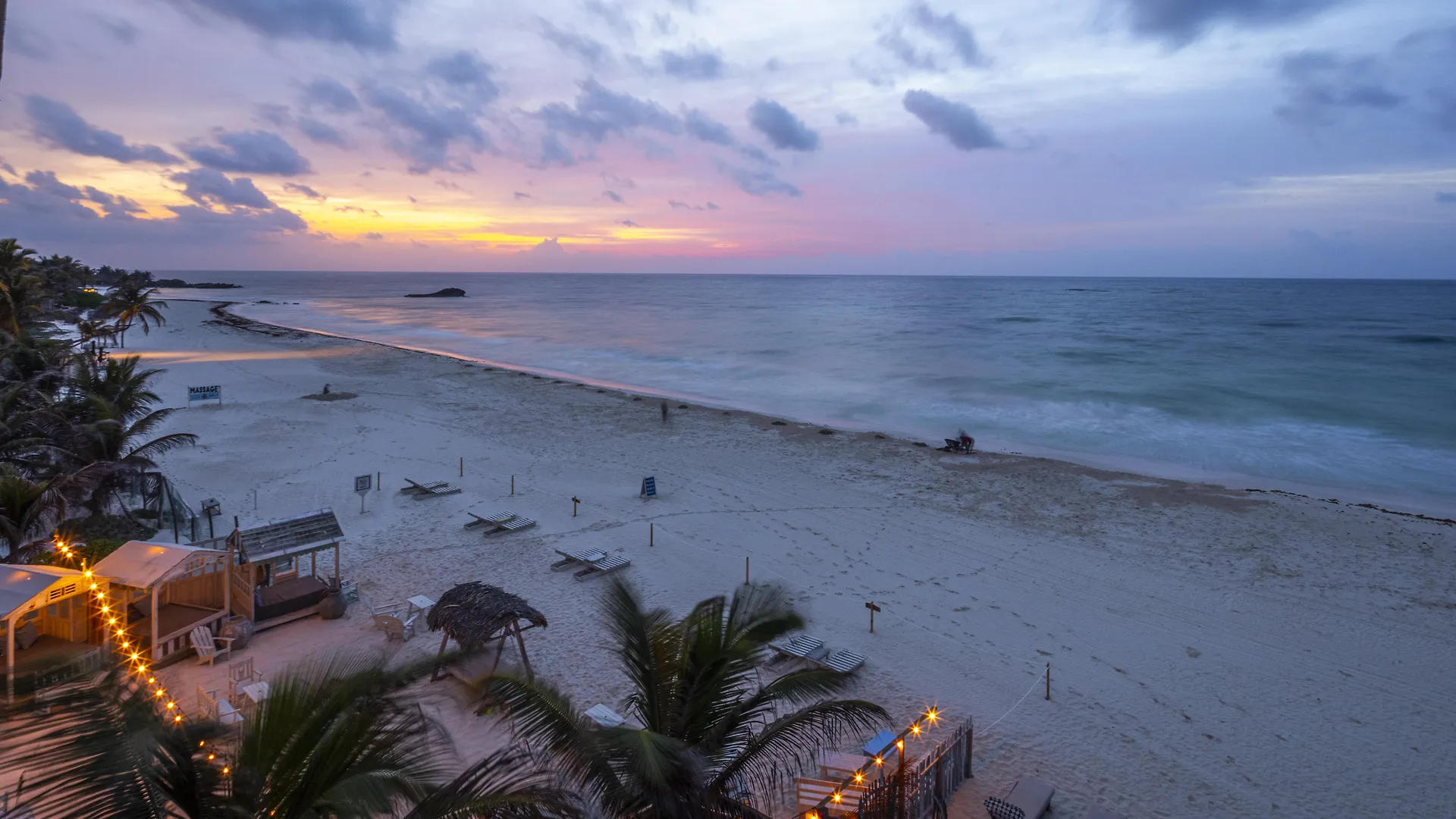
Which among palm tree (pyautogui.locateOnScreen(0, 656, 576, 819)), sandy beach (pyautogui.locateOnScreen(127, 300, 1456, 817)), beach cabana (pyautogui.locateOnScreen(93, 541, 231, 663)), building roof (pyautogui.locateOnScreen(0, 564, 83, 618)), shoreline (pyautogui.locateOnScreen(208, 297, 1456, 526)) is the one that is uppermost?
palm tree (pyautogui.locateOnScreen(0, 656, 576, 819))

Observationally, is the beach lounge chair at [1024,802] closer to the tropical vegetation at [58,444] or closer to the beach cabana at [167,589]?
the beach cabana at [167,589]

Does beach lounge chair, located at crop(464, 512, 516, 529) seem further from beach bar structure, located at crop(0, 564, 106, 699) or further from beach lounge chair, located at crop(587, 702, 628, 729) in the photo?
beach lounge chair, located at crop(587, 702, 628, 729)

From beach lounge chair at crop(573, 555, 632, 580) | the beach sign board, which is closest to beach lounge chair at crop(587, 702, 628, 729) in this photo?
beach lounge chair at crop(573, 555, 632, 580)

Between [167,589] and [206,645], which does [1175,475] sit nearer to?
[206,645]

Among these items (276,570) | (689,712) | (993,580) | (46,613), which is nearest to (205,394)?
(276,570)

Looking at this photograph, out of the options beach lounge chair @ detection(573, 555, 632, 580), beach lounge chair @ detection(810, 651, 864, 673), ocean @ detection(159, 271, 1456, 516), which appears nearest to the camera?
beach lounge chair @ detection(810, 651, 864, 673)

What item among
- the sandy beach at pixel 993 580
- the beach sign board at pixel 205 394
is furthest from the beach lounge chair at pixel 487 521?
the beach sign board at pixel 205 394
